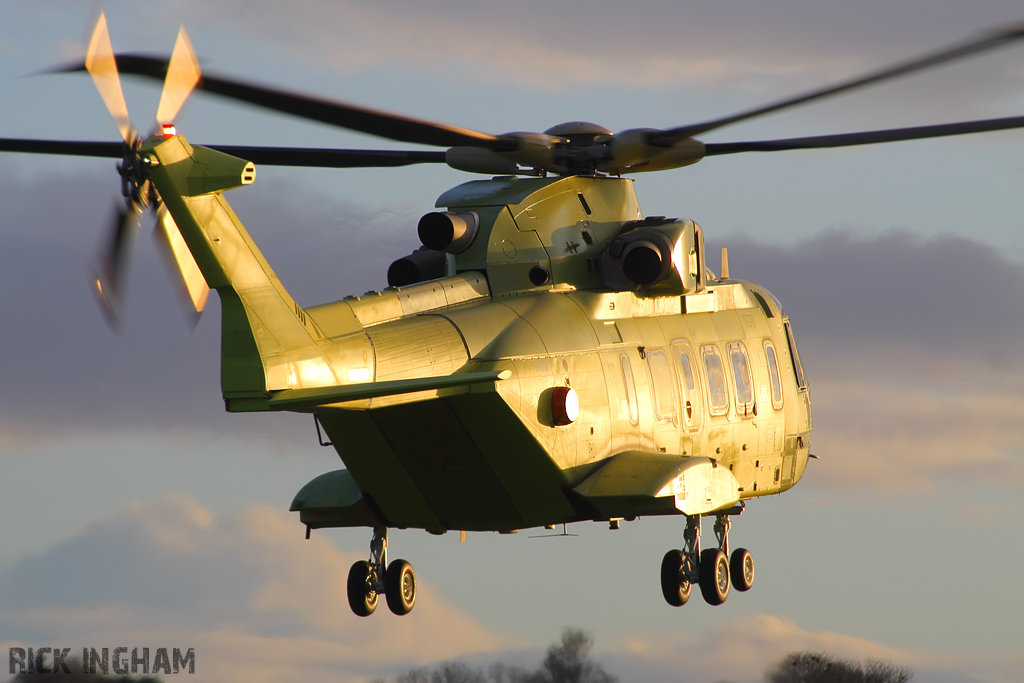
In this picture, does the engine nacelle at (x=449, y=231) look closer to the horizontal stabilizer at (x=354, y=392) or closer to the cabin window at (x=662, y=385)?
the cabin window at (x=662, y=385)

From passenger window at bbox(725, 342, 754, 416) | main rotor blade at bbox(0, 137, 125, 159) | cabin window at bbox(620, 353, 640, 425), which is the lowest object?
cabin window at bbox(620, 353, 640, 425)

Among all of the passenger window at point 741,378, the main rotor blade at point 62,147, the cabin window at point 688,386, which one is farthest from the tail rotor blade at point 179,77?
the passenger window at point 741,378

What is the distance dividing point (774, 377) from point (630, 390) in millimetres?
4738

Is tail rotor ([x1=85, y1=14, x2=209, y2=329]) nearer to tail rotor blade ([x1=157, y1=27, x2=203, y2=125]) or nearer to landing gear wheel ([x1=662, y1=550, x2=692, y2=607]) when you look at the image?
tail rotor blade ([x1=157, y1=27, x2=203, y2=125])

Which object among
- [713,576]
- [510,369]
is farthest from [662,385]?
[510,369]

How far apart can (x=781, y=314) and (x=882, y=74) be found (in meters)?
8.74

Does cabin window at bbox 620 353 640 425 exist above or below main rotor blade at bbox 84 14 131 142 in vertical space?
below

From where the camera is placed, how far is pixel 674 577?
22.4m

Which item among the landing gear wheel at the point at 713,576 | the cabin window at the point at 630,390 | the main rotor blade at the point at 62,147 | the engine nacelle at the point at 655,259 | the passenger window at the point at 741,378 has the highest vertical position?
the main rotor blade at the point at 62,147

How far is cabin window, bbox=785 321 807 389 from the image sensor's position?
25609 millimetres

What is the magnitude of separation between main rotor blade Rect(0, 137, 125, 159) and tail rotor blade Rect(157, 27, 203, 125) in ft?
9.26

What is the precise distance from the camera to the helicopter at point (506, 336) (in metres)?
16.4

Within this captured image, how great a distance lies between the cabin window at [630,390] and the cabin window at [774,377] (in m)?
4.37

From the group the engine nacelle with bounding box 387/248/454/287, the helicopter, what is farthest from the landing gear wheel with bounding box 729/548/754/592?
the engine nacelle with bounding box 387/248/454/287
